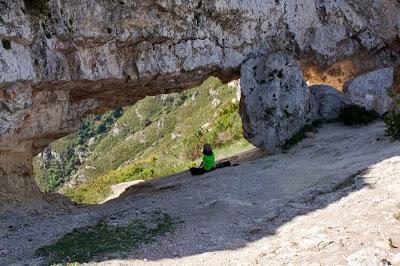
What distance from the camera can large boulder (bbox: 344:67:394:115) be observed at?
29.1m

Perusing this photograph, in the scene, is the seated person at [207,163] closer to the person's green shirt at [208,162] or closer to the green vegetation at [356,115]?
the person's green shirt at [208,162]

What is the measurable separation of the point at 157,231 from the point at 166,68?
10262 mm

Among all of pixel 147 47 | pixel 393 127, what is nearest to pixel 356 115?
pixel 393 127

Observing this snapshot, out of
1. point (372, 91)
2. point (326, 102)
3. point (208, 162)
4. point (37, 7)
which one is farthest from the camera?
point (372, 91)

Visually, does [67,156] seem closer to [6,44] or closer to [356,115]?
[356,115]

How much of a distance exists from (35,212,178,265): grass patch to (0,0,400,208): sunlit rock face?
573cm

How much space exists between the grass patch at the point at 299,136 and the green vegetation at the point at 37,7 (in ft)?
47.0

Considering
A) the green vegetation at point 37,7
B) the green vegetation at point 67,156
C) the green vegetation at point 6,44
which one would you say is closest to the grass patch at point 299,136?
the green vegetation at point 37,7

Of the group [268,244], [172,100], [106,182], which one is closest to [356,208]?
[268,244]

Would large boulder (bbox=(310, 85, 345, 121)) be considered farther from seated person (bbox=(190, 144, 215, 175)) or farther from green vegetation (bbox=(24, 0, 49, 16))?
green vegetation (bbox=(24, 0, 49, 16))

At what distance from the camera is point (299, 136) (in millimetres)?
26297

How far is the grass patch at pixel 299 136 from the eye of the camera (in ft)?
84.9

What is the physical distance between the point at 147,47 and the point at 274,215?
11.0 metres

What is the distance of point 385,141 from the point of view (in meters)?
22.6
